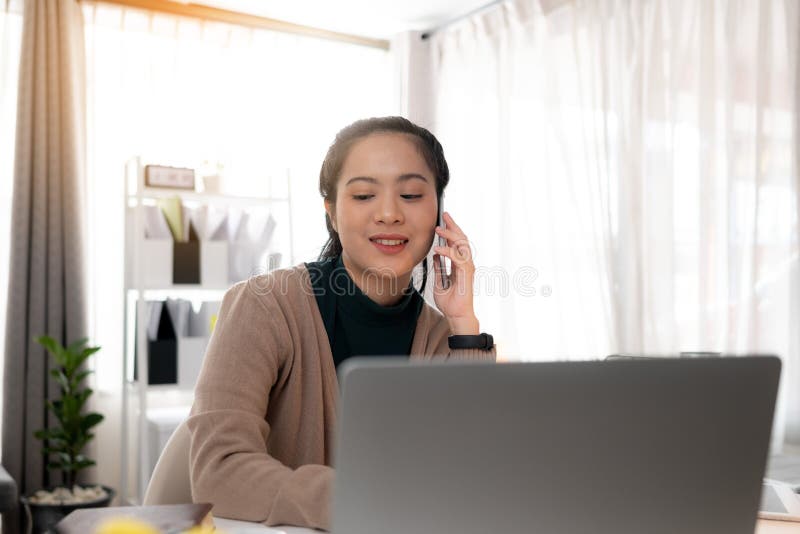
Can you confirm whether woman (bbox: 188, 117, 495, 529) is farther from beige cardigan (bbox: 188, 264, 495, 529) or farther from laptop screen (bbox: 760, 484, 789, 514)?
laptop screen (bbox: 760, 484, 789, 514)

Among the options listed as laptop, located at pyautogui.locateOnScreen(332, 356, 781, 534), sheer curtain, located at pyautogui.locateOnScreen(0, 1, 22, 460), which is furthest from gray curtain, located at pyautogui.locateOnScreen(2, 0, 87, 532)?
laptop, located at pyautogui.locateOnScreen(332, 356, 781, 534)

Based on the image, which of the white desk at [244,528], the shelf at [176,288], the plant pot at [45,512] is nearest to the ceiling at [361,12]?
the shelf at [176,288]

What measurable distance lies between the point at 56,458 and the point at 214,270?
102 centimetres

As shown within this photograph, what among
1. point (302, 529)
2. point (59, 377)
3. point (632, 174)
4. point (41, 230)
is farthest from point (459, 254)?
point (41, 230)

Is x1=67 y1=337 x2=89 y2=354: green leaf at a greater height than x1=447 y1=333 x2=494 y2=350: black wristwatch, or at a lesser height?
lesser

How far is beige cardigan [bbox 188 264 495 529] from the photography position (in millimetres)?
940

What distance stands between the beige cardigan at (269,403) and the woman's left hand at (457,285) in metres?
0.05

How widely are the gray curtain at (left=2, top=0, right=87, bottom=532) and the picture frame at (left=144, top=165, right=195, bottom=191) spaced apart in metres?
0.37

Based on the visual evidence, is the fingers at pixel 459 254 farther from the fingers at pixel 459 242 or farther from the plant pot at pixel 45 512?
the plant pot at pixel 45 512

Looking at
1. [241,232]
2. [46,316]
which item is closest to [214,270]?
[241,232]

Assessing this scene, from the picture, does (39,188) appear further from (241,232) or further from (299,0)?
(299,0)

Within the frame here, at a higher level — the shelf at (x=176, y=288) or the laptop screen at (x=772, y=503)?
the shelf at (x=176, y=288)

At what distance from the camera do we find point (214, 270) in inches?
131

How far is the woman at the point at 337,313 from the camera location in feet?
3.86
